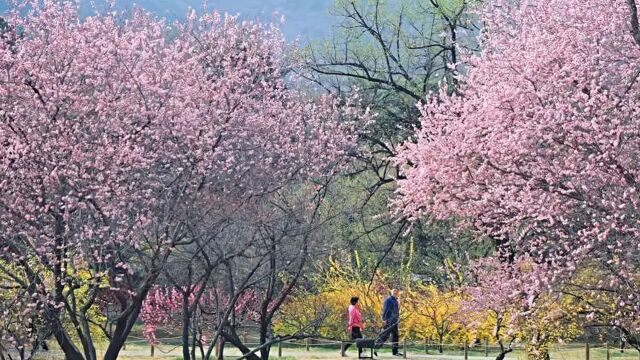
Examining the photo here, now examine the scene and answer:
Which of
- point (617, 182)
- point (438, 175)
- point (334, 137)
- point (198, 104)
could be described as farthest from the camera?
point (334, 137)

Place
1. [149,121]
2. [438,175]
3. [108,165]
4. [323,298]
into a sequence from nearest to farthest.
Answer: [108,165], [149,121], [438,175], [323,298]

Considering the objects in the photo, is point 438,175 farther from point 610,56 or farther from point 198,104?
point 198,104

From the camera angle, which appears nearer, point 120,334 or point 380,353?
point 120,334

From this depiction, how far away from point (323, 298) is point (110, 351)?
1655 centimetres

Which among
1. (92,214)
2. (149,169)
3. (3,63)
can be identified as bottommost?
(92,214)

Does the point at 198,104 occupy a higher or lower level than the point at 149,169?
higher

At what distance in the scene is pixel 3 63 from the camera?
1129cm

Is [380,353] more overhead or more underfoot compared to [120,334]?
more underfoot

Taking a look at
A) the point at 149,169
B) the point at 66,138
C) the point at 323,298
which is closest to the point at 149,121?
the point at 149,169

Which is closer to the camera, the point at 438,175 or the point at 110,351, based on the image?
the point at 110,351

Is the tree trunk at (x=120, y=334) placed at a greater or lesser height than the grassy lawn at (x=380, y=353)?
greater

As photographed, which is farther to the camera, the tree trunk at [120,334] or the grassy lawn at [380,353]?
the grassy lawn at [380,353]

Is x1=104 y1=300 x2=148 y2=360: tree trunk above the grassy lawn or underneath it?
above

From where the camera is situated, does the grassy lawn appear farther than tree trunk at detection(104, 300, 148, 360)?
Yes
